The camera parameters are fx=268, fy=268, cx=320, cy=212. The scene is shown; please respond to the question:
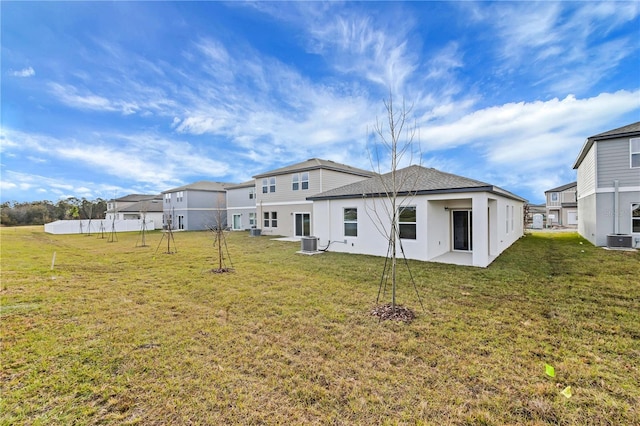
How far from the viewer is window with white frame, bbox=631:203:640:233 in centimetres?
1210

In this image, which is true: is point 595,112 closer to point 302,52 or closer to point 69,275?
point 302,52

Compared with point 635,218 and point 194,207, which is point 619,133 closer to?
point 635,218

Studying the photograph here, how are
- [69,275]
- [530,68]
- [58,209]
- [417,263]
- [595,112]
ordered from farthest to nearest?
[58,209], [595,112], [530,68], [417,263], [69,275]

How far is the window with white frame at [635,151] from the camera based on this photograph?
11891 mm

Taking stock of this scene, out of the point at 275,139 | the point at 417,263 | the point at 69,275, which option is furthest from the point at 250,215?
the point at 417,263

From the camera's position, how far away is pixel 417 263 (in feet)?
31.9

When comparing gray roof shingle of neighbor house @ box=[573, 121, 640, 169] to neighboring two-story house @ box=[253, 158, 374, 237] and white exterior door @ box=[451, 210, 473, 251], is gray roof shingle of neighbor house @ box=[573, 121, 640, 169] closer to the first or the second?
white exterior door @ box=[451, 210, 473, 251]

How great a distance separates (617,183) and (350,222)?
12402 millimetres

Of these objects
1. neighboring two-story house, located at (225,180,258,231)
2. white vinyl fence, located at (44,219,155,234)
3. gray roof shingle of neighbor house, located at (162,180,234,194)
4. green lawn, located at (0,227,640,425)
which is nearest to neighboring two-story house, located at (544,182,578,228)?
green lawn, located at (0,227,640,425)

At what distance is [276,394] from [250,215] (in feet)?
85.8

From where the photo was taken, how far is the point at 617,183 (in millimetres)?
12359

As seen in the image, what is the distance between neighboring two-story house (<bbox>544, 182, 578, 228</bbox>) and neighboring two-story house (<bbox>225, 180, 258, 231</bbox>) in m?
36.1

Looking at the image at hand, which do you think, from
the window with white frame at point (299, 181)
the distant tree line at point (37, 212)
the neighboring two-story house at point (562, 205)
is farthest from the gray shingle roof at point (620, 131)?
the distant tree line at point (37, 212)

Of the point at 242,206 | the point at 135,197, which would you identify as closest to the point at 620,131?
the point at 242,206
